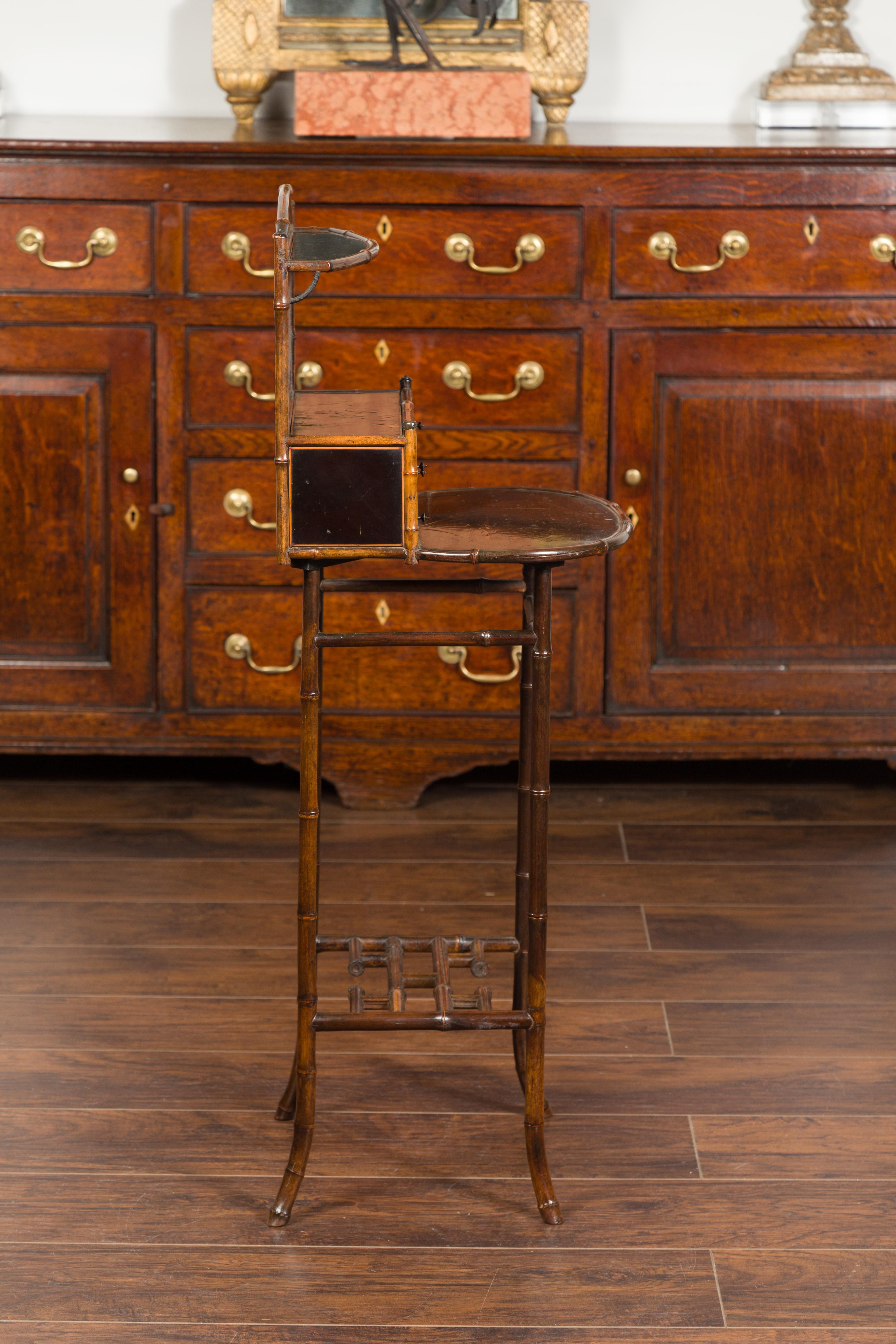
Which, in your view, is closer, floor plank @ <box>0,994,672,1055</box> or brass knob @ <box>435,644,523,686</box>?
floor plank @ <box>0,994,672,1055</box>

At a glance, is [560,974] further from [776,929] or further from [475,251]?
[475,251]

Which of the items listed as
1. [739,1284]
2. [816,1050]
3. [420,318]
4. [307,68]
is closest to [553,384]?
[420,318]

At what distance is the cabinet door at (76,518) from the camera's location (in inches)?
118

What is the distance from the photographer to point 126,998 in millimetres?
2424

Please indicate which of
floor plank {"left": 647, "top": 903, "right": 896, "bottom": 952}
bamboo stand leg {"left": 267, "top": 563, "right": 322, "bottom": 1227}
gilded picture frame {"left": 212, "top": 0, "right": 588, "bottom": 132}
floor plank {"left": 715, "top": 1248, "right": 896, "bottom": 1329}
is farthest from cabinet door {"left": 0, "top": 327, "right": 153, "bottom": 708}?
floor plank {"left": 715, "top": 1248, "right": 896, "bottom": 1329}

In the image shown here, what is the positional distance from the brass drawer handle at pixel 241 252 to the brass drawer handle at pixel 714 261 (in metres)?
0.70

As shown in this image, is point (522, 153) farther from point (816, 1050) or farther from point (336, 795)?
point (816, 1050)

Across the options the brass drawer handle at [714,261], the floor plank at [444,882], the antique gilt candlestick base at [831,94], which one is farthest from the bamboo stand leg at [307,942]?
the antique gilt candlestick base at [831,94]

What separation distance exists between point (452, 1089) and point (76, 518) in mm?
1403

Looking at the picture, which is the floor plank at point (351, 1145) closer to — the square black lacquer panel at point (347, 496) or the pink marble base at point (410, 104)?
the square black lacquer panel at point (347, 496)

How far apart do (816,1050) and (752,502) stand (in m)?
1.14

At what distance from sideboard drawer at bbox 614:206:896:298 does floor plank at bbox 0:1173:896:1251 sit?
64.9 inches

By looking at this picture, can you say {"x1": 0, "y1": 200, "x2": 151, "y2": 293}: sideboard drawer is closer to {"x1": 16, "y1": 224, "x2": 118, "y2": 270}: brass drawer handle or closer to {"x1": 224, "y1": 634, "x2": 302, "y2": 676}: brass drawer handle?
{"x1": 16, "y1": 224, "x2": 118, "y2": 270}: brass drawer handle

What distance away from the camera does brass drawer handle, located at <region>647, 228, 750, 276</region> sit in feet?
9.57
